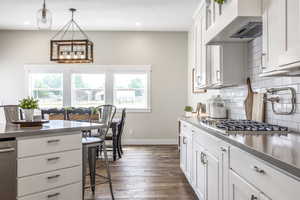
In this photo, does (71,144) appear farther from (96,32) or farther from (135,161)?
(96,32)

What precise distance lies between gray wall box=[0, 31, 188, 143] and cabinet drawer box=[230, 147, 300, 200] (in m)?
5.59

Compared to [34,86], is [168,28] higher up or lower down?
higher up

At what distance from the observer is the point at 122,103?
7.49 metres

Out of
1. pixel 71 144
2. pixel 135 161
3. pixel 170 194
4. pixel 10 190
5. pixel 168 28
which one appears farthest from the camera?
pixel 168 28

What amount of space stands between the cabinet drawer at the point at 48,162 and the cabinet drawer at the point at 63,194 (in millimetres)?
177

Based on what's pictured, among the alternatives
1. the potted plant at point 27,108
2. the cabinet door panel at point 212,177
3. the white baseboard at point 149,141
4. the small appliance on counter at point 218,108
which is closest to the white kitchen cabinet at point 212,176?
the cabinet door panel at point 212,177

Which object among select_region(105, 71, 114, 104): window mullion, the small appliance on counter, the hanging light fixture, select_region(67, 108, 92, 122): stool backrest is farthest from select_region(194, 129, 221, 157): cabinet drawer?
select_region(105, 71, 114, 104): window mullion

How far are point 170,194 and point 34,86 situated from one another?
5.34 m

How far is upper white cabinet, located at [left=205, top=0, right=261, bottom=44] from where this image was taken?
7.19ft

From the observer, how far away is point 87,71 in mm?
7422

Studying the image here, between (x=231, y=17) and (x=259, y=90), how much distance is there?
3.32ft

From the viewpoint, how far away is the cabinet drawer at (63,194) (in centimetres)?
224

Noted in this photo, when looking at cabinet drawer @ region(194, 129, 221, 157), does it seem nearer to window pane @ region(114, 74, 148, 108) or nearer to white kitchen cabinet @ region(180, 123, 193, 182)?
white kitchen cabinet @ region(180, 123, 193, 182)

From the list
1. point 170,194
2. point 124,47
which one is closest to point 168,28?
point 124,47
